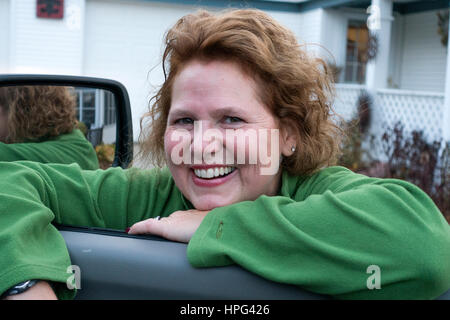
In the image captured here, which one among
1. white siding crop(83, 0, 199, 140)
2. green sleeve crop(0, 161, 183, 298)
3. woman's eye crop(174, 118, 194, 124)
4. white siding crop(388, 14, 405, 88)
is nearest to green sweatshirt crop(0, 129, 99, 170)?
green sleeve crop(0, 161, 183, 298)

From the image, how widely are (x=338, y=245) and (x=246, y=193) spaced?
19.7 inches

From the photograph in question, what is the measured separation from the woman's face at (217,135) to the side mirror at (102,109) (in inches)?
28.4

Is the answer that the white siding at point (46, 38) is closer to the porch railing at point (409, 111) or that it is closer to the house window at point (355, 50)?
the porch railing at point (409, 111)

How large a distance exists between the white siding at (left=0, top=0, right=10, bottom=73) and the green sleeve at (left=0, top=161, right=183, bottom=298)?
13435mm

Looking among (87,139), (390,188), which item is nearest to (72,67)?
(87,139)

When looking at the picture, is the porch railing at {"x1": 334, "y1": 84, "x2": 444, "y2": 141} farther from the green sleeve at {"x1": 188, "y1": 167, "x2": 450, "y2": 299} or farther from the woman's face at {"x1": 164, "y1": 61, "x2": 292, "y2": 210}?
the green sleeve at {"x1": 188, "y1": 167, "x2": 450, "y2": 299}

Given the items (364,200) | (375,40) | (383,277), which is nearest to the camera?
(383,277)

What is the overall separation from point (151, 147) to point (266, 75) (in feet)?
2.10

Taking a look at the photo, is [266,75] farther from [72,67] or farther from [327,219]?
[72,67]

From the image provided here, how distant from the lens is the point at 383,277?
117cm

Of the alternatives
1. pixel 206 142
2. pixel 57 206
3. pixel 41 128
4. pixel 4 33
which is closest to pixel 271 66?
pixel 206 142

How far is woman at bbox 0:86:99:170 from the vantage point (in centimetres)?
195

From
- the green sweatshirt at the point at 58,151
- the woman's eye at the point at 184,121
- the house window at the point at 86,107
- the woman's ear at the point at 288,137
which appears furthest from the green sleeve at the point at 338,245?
the house window at the point at 86,107

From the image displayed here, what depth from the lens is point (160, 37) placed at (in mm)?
14992
